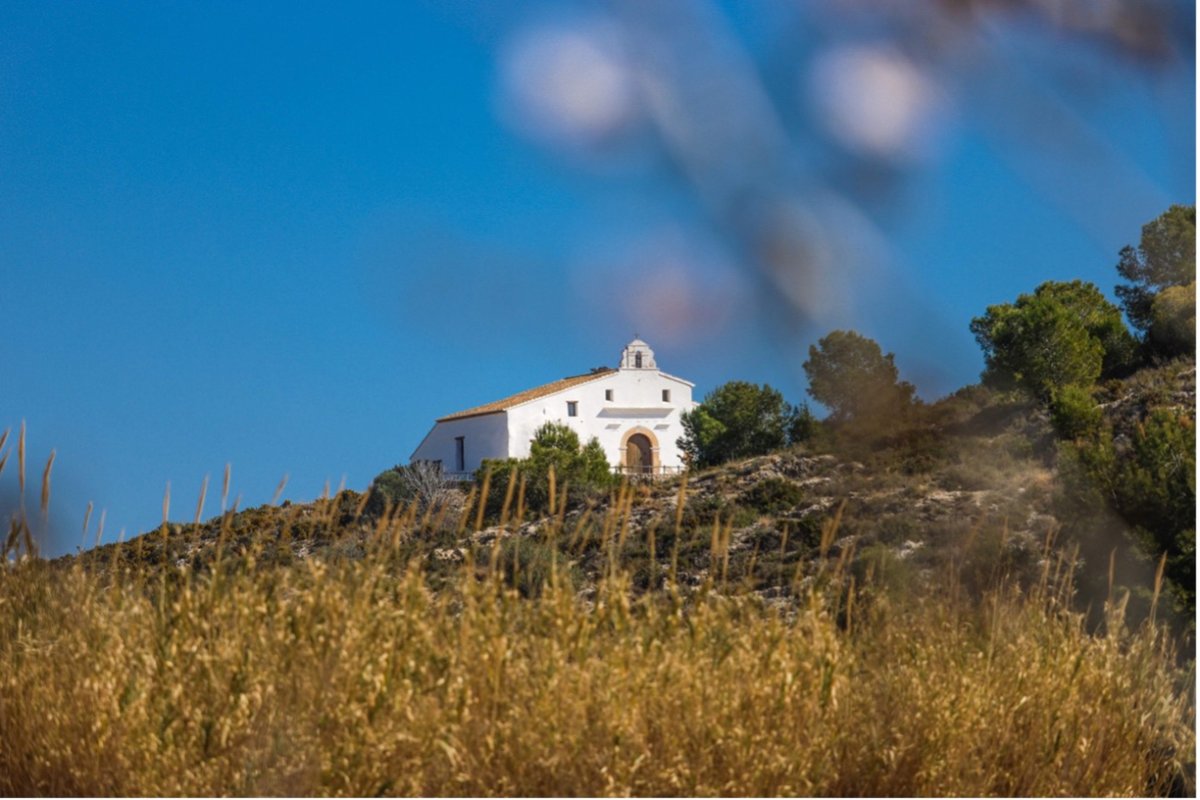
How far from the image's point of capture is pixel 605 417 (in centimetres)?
2712

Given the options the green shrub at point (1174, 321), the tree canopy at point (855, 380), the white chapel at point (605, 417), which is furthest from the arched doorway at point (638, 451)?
the tree canopy at point (855, 380)

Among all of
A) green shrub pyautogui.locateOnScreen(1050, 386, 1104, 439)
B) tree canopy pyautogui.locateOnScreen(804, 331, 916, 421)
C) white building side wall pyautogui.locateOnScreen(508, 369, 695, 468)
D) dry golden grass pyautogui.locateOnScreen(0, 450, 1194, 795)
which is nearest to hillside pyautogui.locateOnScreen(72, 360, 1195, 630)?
green shrub pyautogui.locateOnScreen(1050, 386, 1104, 439)

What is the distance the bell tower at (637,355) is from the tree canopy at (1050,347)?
9.46 metres

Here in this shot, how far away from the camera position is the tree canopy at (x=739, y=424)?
2006 centimetres

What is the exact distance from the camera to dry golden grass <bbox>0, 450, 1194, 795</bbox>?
2.79 meters

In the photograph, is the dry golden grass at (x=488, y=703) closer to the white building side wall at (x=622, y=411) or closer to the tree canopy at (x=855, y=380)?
the tree canopy at (x=855, y=380)

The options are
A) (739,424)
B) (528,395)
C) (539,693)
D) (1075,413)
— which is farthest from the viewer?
(528,395)

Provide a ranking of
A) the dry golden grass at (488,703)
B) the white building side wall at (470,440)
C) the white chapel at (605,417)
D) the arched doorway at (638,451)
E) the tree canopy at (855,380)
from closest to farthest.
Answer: the dry golden grass at (488,703)
the tree canopy at (855,380)
the white building side wall at (470,440)
the white chapel at (605,417)
the arched doorway at (638,451)

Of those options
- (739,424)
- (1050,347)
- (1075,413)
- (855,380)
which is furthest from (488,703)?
(739,424)

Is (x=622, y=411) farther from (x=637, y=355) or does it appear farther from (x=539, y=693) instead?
(x=539, y=693)

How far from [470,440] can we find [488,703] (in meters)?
23.8

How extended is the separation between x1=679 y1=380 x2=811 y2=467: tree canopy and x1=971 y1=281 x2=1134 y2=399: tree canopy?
308 cm

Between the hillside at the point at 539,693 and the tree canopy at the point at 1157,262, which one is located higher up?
the tree canopy at the point at 1157,262

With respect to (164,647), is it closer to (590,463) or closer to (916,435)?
(916,435)
